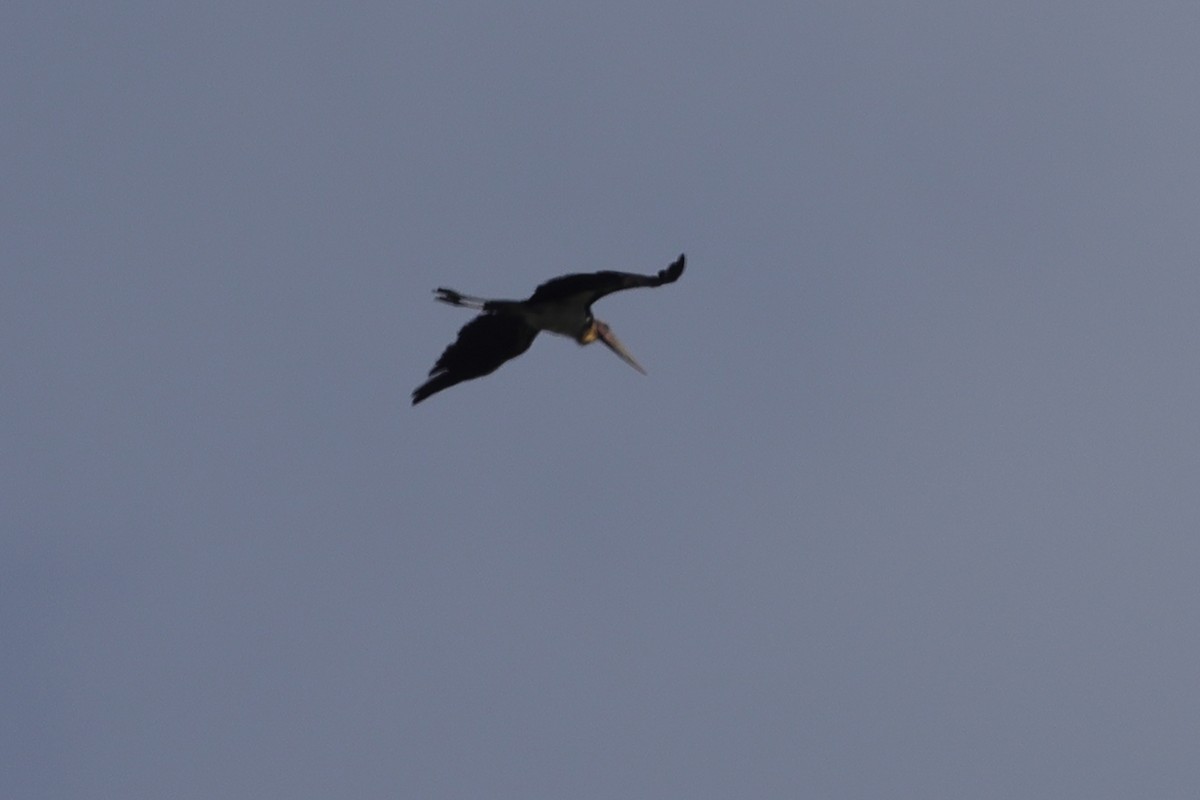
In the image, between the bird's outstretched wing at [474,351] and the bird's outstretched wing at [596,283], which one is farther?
the bird's outstretched wing at [474,351]

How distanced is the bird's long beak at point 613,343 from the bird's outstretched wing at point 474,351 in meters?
2.35

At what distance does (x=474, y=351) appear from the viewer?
35656 millimetres

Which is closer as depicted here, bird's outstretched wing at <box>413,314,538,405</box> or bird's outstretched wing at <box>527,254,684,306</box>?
bird's outstretched wing at <box>527,254,684,306</box>

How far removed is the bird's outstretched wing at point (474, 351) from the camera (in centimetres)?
3559

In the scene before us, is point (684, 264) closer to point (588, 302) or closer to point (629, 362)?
point (588, 302)

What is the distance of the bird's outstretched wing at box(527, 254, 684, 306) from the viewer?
1254 inches

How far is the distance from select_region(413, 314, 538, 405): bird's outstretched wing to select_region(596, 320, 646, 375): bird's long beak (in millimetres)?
2347

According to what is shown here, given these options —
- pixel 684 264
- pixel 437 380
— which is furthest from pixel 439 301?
pixel 684 264

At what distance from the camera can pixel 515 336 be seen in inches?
1411

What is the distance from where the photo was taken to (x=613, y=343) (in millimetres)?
38156

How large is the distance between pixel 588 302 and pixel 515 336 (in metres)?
1.32

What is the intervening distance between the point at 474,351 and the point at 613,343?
3221mm

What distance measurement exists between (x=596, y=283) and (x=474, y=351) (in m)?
2.73

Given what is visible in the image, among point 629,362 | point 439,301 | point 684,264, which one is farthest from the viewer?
point 629,362
